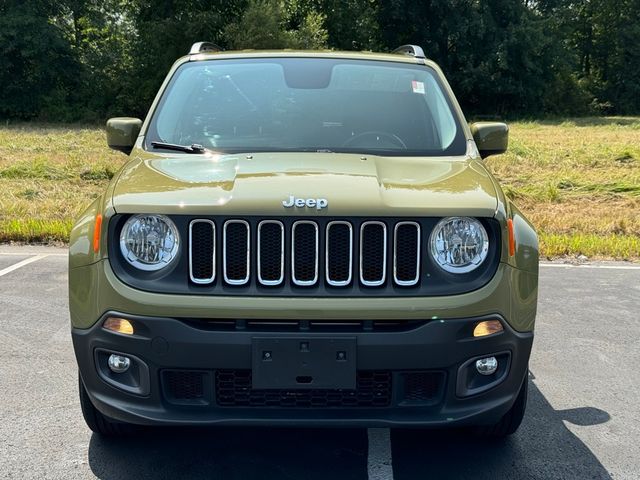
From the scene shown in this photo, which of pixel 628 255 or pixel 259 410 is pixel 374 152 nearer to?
pixel 259 410

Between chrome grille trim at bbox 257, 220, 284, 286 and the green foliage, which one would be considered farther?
the green foliage

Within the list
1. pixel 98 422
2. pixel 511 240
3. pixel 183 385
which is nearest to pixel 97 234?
pixel 183 385

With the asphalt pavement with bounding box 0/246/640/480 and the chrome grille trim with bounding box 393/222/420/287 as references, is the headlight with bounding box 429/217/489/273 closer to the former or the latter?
the chrome grille trim with bounding box 393/222/420/287

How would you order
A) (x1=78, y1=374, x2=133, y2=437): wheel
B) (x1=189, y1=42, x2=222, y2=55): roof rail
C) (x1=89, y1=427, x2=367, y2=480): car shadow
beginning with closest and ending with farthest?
(x1=89, y1=427, x2=367, y2=480): car shadow, (x1=78, y1=374, x2=133, y2=437): wheel, (x1=189, y1=42, x2=222, y2=55): roof rail

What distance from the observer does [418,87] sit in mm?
4320

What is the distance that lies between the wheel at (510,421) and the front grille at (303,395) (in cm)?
74

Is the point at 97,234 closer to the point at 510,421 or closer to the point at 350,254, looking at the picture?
the point at 350,254

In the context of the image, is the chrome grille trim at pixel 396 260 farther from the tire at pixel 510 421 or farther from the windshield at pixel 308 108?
the windshield at pixel 308 108

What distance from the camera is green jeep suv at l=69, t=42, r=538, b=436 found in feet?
9.36

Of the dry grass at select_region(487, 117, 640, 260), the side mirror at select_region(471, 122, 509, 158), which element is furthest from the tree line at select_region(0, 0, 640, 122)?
the side mirror at select_region(471, 122, 509, 158)

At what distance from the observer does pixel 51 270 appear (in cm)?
688

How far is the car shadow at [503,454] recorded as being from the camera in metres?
3.30

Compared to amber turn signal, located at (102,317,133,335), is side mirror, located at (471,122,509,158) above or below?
above

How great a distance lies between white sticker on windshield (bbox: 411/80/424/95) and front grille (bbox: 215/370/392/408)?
1.92 m
